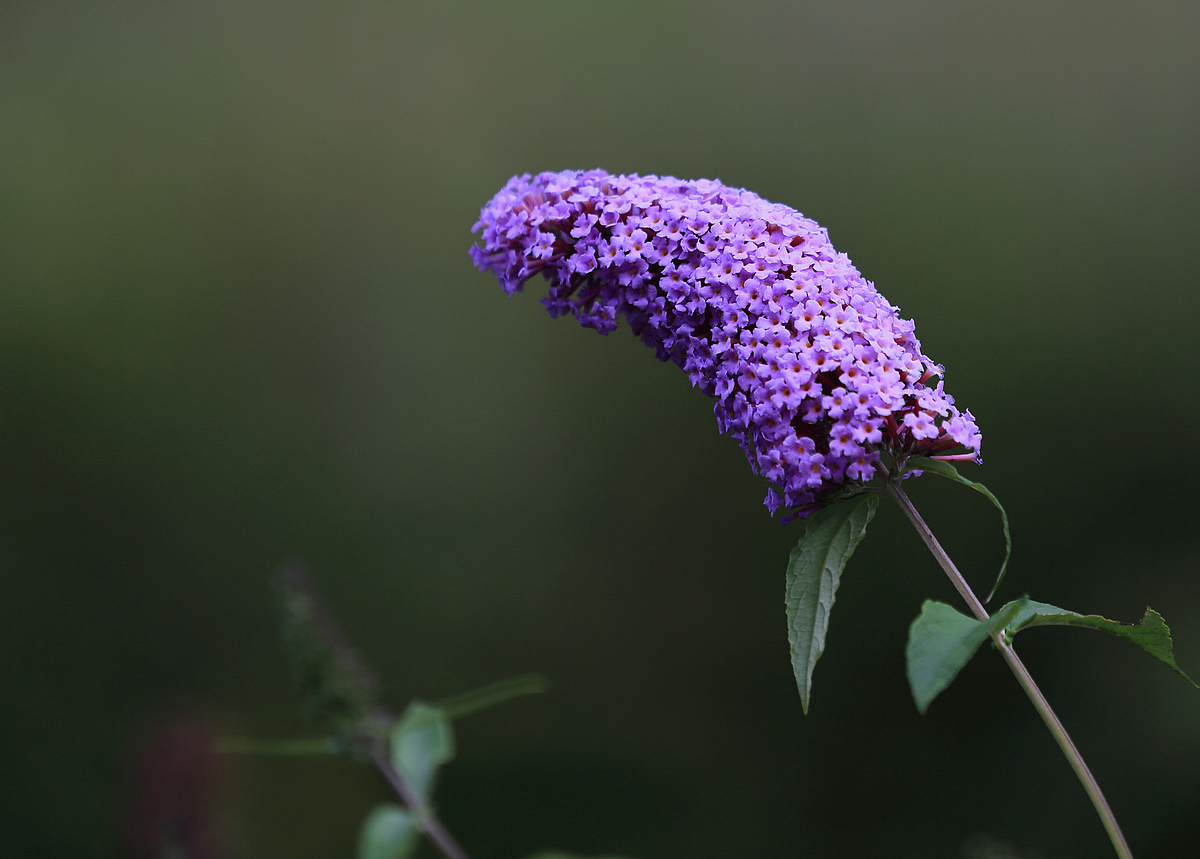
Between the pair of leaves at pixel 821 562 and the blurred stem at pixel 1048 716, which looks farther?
the pair of leaves at pixel 821 562

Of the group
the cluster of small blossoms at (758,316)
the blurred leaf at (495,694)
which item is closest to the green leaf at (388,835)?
the blurred leaf at (495,694)

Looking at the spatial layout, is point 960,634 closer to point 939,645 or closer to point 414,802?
point 939,645

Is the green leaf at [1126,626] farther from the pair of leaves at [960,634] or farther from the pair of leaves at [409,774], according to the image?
the pair of leaves at [409,774]

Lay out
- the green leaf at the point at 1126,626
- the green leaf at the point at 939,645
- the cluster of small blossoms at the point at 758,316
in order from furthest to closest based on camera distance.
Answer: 1. the cluster of small blossoms at the point at 758,316
2. the green leaf at the point at 1126,626
3. the green leaf at the point at 939,645

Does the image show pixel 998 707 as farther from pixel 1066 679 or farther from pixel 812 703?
pixel 812 703

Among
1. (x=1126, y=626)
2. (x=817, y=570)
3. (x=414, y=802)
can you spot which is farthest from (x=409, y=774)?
(x=1126, y=626)

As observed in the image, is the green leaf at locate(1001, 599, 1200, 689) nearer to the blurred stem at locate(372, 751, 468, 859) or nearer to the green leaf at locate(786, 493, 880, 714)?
the green leaf at locate(786, 493, 880, 714)
